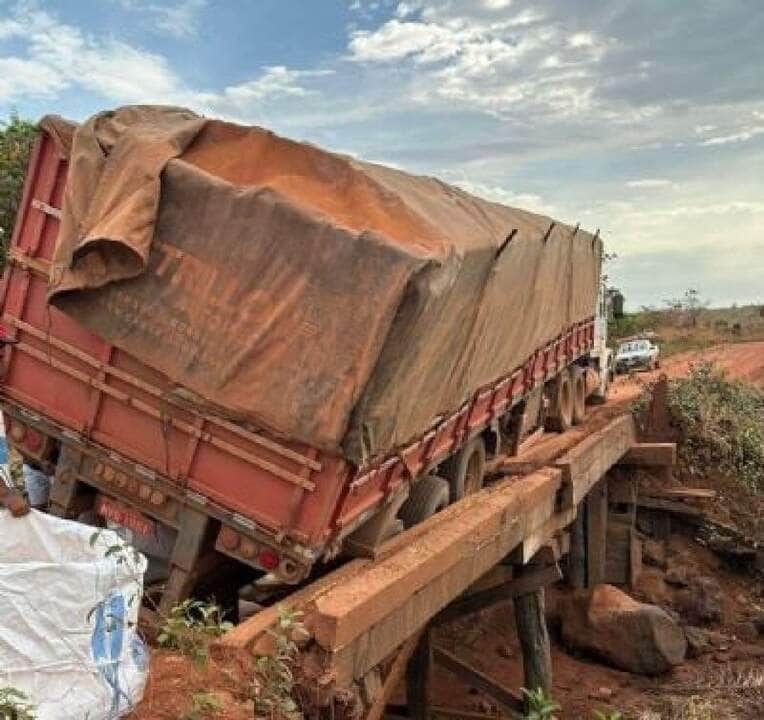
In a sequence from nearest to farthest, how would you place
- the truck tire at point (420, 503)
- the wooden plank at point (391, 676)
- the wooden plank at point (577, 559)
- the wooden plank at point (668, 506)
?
1. the wooden plank at point (391, 676)
2. the truck tire at point (420, 503)
3. the wooden plank at point (577, 559)
4. the wooden plank at point (668, 506)

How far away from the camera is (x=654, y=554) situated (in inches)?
550

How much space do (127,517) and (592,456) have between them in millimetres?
5865

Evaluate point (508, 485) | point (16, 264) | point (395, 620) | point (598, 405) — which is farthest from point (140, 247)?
point (598, 405)

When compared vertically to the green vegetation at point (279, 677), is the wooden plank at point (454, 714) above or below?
below

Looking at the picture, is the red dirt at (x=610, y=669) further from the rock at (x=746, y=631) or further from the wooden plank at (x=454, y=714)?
the wooden plank at (x=454, y=714)

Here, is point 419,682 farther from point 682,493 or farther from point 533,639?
point 682,493

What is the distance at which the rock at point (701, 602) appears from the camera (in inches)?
496

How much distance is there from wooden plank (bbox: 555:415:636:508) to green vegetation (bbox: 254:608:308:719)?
4.84m

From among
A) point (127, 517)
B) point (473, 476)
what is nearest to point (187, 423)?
point (127, 517)

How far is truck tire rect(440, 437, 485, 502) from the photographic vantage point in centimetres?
801

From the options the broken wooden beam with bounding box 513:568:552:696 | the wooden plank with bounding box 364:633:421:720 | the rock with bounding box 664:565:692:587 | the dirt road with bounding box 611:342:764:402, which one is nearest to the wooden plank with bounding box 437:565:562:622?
the broken wooden beam with bounding box 513:568:552:696

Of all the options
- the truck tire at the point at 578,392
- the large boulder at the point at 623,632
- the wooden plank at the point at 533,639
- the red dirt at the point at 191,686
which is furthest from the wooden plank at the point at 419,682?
the truck tire at the point at 578,392

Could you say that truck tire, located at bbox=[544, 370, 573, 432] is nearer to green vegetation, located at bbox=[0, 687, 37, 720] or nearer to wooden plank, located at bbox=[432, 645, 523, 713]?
wooden plank, located at bbox=[432, 645, 523, 713]

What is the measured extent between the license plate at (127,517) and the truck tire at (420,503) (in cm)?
207
